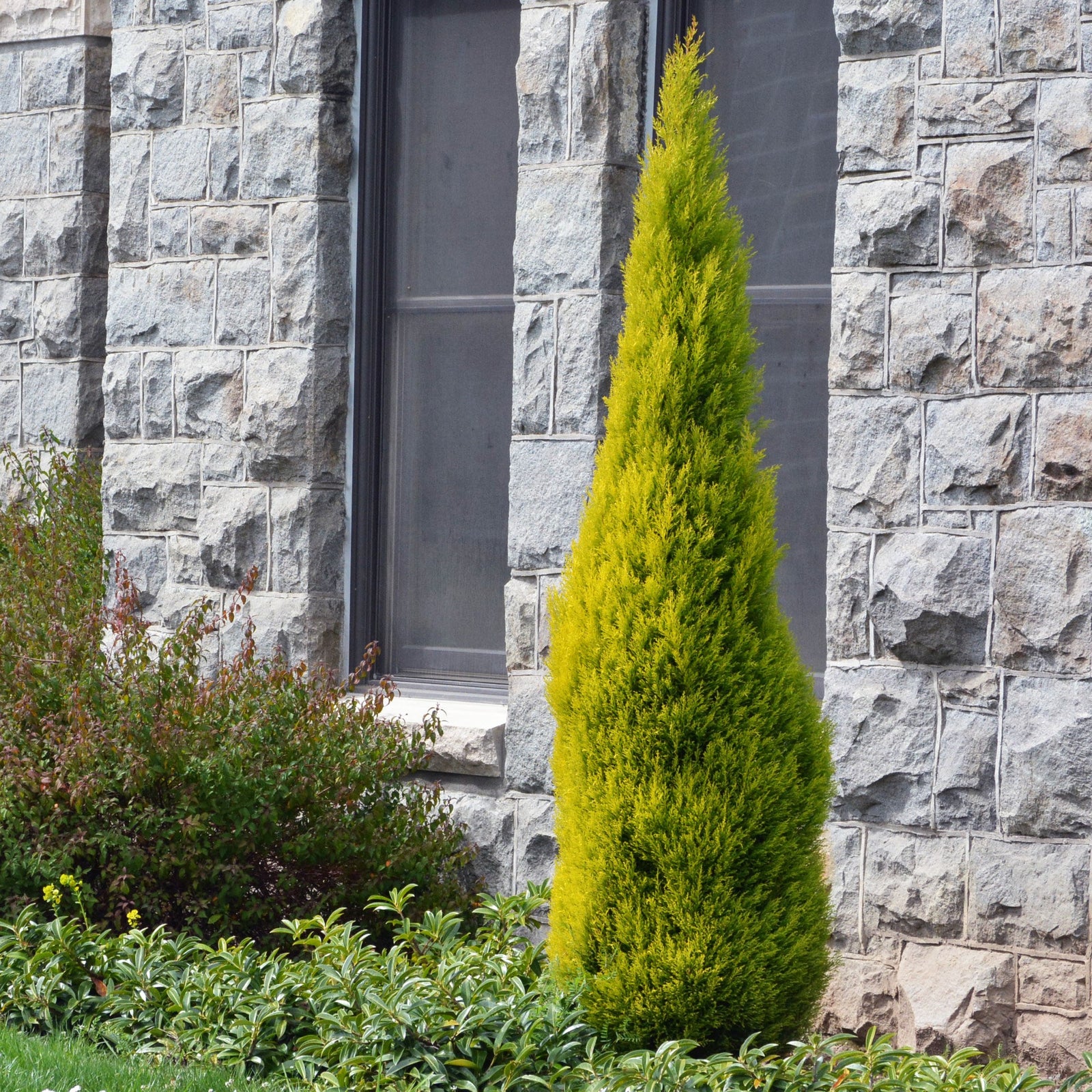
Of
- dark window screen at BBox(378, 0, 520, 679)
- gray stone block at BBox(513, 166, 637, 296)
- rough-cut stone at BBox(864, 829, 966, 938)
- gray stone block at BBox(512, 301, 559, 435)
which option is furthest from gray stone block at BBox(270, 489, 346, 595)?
rough-cut stone at BBox(864, 829, 966, 938)

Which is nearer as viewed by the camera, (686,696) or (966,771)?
(686,696)

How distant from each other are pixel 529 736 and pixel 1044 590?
2012mm

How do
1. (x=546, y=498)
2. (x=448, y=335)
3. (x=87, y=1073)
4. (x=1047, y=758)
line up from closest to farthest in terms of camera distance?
(x=87, y=1073), (x=1047, y=758), (x=546, y=498), (x=448, y=335)

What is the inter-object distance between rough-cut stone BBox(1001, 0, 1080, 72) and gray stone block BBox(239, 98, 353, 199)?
2.79 m

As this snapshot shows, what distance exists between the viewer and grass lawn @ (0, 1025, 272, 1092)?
3.76m

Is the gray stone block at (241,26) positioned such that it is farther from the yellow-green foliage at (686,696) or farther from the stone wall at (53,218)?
the yellow-green foliage at (686,696)

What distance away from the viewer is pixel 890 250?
4.82 meters

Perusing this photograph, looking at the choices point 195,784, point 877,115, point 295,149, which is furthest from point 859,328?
point 195,784

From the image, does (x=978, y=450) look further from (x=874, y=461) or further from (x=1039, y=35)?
(x=1039, y=35)

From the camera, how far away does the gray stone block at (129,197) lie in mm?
6566

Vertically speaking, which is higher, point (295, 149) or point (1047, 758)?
point (295, 149)

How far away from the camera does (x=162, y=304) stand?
256 inches

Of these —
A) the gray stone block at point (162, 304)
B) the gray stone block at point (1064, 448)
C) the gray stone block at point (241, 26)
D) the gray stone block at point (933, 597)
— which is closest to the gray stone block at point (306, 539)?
the gray stone block at point (162, 304)

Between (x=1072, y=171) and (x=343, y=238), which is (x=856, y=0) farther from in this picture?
(x=343, y=238)
